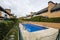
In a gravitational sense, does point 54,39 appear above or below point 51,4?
below

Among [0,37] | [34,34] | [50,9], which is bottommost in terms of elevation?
[0,37]

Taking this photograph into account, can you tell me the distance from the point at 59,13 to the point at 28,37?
22859 millimetres

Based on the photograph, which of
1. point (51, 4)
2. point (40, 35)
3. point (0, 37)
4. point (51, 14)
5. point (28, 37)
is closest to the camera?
point (28, 37)

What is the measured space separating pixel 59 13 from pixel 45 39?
2222 centimetres

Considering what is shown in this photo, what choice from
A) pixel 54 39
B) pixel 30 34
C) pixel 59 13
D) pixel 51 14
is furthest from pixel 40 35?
pixel 51 14

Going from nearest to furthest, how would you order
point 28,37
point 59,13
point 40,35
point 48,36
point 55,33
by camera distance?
point 28,37
point 40,35
point 48,36
point 55,33
point 59,13

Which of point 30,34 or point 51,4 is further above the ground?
point 51,4

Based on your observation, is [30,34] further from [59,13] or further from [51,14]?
[51,14]

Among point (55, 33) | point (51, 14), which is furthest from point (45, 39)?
point (51, 14)

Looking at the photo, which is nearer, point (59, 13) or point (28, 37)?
point (28, 37)

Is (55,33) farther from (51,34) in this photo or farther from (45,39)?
(45,39)

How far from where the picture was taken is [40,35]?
5656 mm

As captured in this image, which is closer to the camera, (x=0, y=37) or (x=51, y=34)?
(x=51, y=34)

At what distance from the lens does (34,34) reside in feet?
17.7
